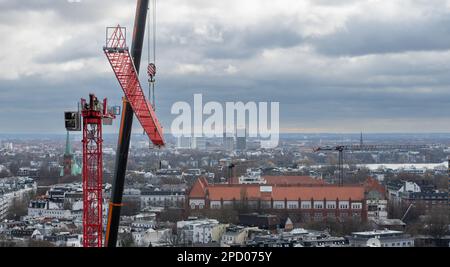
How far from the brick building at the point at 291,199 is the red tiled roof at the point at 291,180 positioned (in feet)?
2.57

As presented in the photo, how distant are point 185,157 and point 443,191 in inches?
238

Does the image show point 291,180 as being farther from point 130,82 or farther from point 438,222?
point 130,82

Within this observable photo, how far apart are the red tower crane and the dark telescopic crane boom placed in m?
0.82

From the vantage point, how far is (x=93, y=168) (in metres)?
5.44

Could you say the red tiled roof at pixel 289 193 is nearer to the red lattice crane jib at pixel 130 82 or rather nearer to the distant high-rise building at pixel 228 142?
the distant high-rise building at pixel 228 142

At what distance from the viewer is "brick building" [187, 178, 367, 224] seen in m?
12.9

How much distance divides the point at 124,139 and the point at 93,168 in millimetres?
1518

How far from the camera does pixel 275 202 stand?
13305 mm

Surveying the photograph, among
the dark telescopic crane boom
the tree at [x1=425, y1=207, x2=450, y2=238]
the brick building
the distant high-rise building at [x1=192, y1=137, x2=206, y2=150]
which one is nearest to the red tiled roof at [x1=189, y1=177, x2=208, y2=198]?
the brick building

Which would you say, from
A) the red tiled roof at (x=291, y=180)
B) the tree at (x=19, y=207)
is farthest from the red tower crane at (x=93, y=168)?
the red tiled roof at (x=291, y=180)

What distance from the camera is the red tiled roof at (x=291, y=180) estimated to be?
1470 centimetres

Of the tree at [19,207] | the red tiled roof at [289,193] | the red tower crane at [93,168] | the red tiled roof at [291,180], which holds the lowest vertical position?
the tree at [19,207]

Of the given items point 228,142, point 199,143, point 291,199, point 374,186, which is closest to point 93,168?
point 199,143

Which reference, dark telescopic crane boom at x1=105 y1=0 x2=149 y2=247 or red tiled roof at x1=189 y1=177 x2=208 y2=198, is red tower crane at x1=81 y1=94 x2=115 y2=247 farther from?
red tiled roof at x1=189 y1=177 x2=208 y2=198
